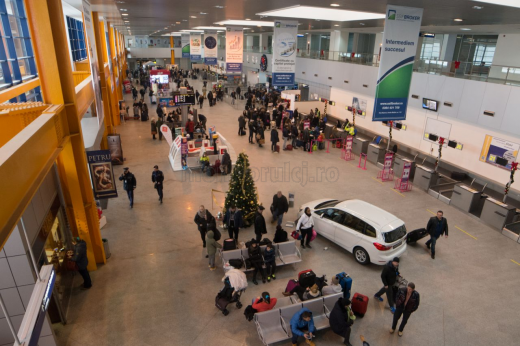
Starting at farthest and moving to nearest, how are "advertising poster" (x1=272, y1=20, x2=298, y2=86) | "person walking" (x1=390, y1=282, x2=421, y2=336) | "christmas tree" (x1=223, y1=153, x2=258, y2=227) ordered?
"advertising poster" (x1=272, y1=20, x2=298, y2=86)
"christmas tree" (x1=223, y1=153, x2=258, y2=227)
"person walking" (x1=390, y1=282, x2=421, y2=336)

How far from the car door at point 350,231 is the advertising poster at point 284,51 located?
407 inches

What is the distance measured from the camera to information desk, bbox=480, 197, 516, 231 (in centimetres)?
1081

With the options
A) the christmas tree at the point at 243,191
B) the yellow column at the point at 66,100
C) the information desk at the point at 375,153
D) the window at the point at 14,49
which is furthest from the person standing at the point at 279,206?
the information desk at the point at 375,153

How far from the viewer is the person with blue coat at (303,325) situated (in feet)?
20.2

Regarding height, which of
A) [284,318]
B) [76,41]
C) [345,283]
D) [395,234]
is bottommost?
[284,318]

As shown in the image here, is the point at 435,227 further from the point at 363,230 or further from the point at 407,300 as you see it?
the point at 407,300

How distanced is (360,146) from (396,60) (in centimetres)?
802

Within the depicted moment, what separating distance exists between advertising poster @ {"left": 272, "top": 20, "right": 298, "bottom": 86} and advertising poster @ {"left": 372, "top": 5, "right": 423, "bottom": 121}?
773 cm

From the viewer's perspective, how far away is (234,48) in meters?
23.9

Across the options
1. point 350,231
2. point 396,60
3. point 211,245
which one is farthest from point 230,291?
point 396,60

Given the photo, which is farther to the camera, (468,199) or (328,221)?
(468,199)

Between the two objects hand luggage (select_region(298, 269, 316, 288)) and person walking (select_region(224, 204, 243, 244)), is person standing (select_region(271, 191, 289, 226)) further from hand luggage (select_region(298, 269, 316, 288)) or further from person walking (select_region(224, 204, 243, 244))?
hand luggage (select_region(298, 269, 316, 288))

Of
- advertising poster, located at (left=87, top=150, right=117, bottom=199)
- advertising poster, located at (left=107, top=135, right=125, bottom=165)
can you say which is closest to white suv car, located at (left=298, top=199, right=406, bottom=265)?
advertising poster, located at (left=87, top=150, right=117, bottom=199)

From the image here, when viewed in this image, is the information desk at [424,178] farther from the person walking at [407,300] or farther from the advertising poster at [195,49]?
the advertising poster at [195,49]
